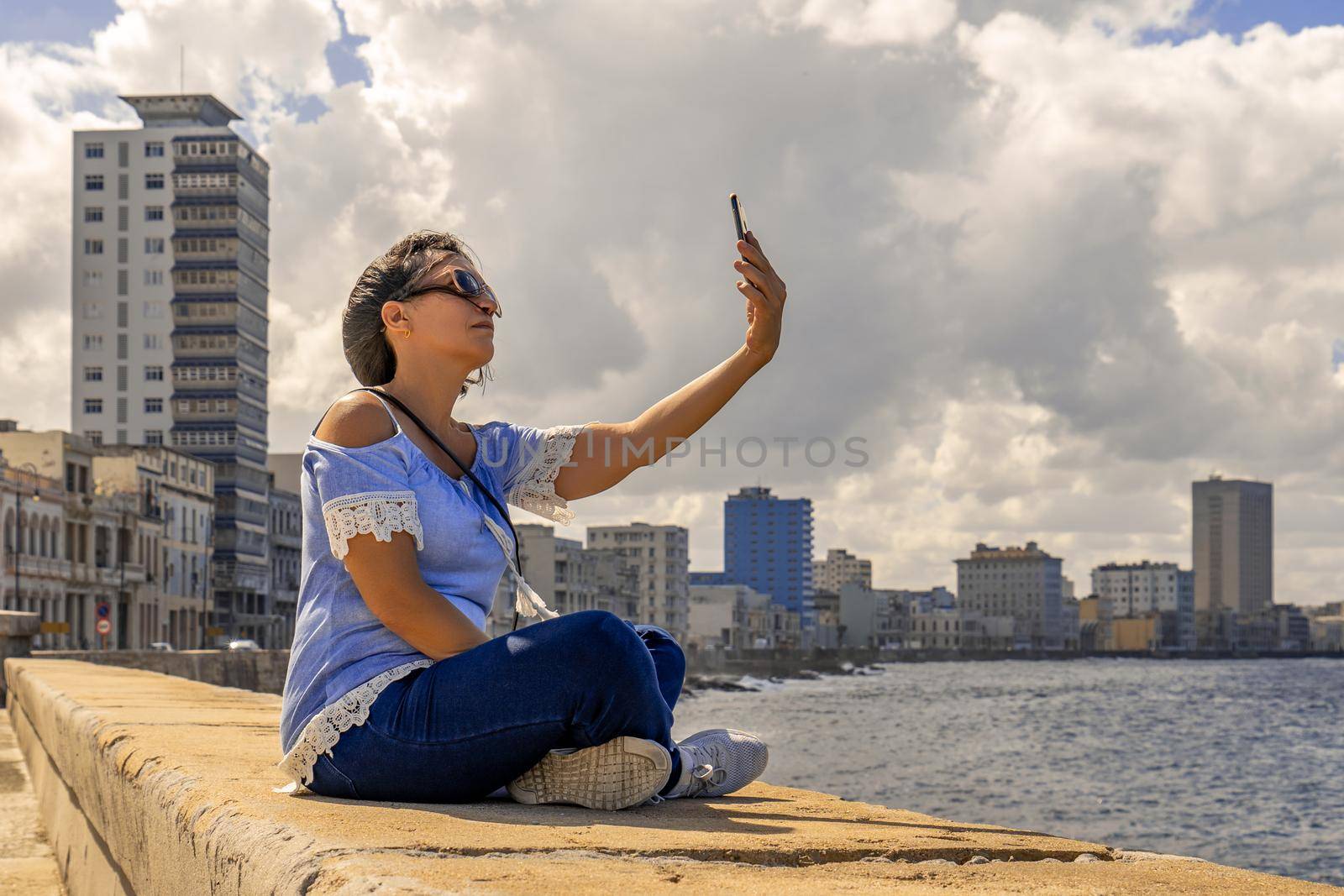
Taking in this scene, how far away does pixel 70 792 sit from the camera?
17.1 feet

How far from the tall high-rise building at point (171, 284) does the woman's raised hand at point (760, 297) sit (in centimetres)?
9435

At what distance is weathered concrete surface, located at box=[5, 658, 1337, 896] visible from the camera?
84.5 inches

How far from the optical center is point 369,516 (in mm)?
3180

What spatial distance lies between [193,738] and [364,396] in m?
1.51

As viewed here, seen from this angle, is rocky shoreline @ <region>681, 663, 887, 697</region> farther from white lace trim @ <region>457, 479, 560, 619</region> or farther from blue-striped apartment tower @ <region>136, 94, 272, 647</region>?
white lace trim @ <region>457, 479, 560, 619</region>

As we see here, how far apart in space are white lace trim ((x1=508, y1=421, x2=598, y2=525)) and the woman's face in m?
0.42

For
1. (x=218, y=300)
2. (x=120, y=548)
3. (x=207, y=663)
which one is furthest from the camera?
(x=218, y=300)

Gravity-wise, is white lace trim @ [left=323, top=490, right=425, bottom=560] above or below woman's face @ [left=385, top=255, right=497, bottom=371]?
below

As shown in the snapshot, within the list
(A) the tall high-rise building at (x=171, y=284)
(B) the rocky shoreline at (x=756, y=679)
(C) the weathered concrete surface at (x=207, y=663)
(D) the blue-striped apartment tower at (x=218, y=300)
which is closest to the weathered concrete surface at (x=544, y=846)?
(C) the weathered concrete surface at (x=207, y=663)

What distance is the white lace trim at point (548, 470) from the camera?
403 centimetres

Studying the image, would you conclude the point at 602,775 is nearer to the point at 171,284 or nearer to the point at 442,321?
the point at 442,321

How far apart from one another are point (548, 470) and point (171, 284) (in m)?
102

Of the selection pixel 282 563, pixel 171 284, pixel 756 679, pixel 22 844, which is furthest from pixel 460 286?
pixel 756 679

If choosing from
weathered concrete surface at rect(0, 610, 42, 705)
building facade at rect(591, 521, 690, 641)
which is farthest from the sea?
building facade at rect(591, 521, 690, 641)
